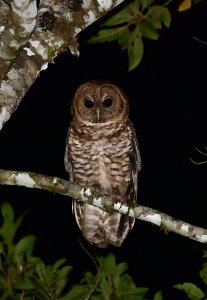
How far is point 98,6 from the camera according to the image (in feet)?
9.26

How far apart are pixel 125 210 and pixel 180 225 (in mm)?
374

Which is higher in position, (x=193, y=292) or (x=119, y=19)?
(x=119, y=19)

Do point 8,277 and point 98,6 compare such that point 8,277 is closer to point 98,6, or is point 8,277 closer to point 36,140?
point 98,6

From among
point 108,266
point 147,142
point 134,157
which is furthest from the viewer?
point 147,142

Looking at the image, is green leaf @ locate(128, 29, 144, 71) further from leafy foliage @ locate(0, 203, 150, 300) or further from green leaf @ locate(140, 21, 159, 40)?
leafy foliage @ locate(0, 203, 150, 300)

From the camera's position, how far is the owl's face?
4848 mm

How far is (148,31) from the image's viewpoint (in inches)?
73.4

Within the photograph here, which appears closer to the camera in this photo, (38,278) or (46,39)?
(38,278)

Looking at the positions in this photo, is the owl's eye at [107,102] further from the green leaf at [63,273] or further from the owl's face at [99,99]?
the green leaf at [63,273]

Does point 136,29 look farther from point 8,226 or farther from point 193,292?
point 193,292

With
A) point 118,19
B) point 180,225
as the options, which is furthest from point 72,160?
point 118,19

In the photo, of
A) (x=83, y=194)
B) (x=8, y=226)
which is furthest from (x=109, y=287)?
(x=83, y=194)

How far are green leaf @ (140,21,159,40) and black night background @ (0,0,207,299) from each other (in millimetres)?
6354

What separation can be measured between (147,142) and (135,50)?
6.62 m
